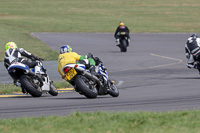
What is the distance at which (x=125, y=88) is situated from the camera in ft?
53.5

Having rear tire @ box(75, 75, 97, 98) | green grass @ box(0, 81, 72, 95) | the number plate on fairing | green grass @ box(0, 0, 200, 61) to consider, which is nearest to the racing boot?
rear tire @ box(75, 75, 97, 98)

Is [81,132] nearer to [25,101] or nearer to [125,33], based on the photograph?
[25,101]

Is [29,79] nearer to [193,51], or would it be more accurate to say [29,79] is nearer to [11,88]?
[11,88]

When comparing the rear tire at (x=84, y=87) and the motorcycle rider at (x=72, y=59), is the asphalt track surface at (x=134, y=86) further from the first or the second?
the motorcycle rider at (x=72, y=59)

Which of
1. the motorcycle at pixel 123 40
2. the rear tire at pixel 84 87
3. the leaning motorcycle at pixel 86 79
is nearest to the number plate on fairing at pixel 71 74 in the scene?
the leaning motorcycle at pixel 86 79

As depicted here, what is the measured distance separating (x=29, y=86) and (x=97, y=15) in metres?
57.2

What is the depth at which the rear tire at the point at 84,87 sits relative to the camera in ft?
41.6

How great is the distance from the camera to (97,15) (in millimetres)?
69938

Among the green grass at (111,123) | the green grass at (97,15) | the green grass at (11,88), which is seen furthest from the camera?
the green grass at (97,15)

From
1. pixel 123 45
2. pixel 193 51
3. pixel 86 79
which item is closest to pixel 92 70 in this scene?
pixel 86 79

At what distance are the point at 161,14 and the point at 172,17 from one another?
315 centimetres

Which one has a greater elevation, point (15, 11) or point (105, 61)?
point (15, 11)

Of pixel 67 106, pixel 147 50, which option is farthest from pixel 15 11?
pixel 67 106

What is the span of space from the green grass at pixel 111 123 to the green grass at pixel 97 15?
36.9 metres
